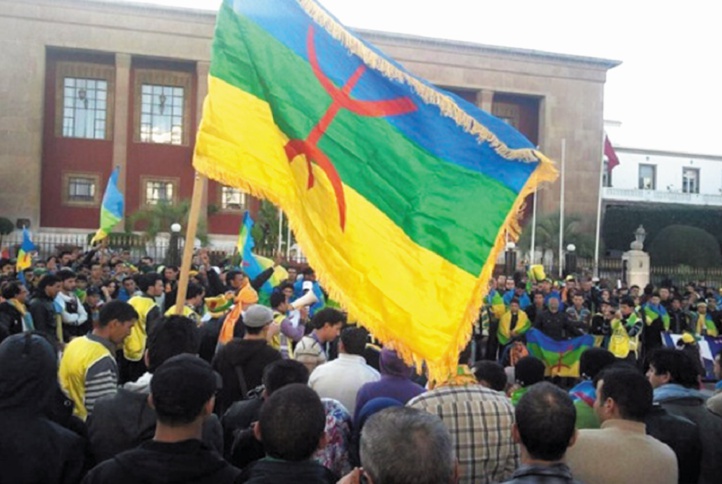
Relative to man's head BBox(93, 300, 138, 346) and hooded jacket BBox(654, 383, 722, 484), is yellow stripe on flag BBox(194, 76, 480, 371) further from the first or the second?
hooded jacket BBox(654, 383, 722, 484)

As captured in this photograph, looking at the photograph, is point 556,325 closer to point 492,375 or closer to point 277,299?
point 277,299

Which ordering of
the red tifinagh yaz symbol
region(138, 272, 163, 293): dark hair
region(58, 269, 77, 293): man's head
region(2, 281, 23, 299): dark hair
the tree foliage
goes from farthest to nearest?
1. the tree foliage
2. region(58, 269, 77, 293): man's head
3. region(2, 281, 23, 299): dark hair
4. region(138, 272, 163, 293): dark hair
5. the red tifinagh yaz symbol

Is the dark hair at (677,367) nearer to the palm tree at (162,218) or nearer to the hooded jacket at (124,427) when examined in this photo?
the hooded jacket at (124,427)

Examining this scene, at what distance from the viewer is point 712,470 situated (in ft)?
13.0

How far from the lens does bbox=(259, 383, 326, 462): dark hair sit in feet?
9.13

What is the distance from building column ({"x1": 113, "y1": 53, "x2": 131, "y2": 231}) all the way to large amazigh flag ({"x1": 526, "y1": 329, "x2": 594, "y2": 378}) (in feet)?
81.1

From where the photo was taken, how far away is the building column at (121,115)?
106ft

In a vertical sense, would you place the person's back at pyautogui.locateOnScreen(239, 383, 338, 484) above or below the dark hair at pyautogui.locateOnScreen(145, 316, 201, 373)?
below

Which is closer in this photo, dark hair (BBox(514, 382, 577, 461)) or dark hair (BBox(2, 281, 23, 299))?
dark hair (BBox(514, 382, 577, 461))

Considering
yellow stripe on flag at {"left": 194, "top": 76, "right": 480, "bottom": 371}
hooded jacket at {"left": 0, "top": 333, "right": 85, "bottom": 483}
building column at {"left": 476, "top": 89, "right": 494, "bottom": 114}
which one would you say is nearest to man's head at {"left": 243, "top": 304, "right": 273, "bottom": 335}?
yellow stripe on flag at {"left": 194, "top": 76, "right": 480, "bottom": 371}

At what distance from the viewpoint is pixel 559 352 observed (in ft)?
33.7

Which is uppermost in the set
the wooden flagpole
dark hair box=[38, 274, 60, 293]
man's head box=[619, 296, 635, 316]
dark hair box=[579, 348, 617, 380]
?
the wooden flagpole

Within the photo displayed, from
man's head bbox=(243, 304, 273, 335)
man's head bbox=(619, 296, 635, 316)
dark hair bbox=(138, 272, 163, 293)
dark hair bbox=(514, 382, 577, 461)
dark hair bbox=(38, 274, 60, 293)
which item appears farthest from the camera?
man's head bbox=(619, 296, 635, 316)

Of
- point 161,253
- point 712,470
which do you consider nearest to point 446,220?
point 712,470
